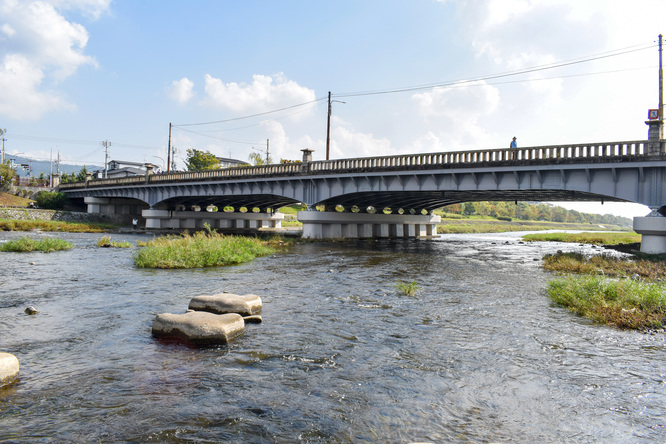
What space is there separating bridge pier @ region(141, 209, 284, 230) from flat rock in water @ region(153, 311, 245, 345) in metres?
58.5

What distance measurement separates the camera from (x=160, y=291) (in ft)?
49.3

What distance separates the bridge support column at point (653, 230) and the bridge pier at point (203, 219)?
182 feet

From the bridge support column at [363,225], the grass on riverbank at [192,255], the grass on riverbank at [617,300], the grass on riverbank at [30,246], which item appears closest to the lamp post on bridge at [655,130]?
the grass on riverbank at [617,300]

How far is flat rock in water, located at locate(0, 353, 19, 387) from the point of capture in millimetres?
6855

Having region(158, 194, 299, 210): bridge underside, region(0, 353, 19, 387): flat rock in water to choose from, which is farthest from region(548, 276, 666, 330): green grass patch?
region(158, 194, 299, 210): bridge underside

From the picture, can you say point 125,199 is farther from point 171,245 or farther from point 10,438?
point 10,438

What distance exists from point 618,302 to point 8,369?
46.5 ft

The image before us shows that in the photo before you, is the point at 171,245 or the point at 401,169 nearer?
the point at 171,245

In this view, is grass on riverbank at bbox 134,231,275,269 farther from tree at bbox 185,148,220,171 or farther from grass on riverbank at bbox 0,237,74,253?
tree at bbox 185,148,220,171

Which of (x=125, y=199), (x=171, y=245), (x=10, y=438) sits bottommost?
(x=10, y=438)

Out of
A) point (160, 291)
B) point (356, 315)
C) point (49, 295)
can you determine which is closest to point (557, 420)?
point (356, 315)

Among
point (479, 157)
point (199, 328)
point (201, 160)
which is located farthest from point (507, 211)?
point (199, 328)

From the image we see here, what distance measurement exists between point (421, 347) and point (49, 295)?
12166 millimetres

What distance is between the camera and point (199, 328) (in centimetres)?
920
